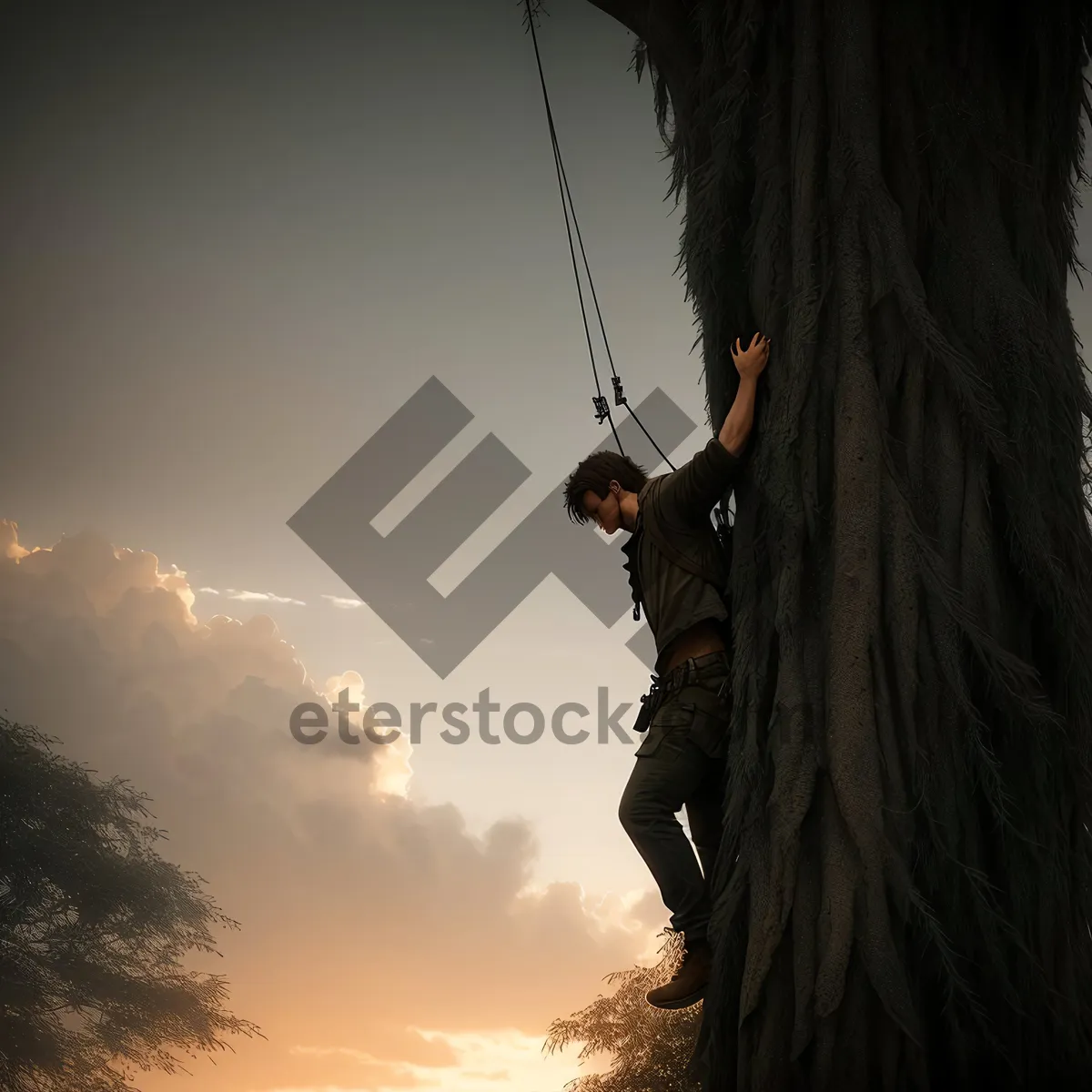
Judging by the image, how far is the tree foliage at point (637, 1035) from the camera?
806 centimetres

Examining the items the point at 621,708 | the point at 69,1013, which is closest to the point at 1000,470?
the point at 621,708

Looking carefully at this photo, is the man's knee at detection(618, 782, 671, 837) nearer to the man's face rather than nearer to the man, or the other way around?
the man

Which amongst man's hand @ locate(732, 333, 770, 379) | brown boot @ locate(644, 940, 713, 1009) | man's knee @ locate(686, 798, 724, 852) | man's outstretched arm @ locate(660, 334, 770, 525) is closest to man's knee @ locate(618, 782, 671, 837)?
man's knee @ locate(686, 798, 724, 852)

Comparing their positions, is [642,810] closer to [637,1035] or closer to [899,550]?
[899,550]

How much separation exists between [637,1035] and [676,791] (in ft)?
21.4

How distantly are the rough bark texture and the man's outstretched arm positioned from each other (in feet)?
0.19

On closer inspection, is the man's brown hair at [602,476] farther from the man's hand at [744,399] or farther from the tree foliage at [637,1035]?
the tree foliage at [637,1035]

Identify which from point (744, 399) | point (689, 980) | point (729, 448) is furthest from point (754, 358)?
point (689, 980)

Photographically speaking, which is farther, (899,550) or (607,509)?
(607,509)

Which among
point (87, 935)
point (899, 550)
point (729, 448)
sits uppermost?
point (87, 935)

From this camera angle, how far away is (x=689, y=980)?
3123 millimetres

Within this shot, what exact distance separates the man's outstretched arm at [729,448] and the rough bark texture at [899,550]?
6 cm

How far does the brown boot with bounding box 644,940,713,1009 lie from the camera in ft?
10.2

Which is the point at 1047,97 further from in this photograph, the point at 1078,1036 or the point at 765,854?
the point at 1078,1036
